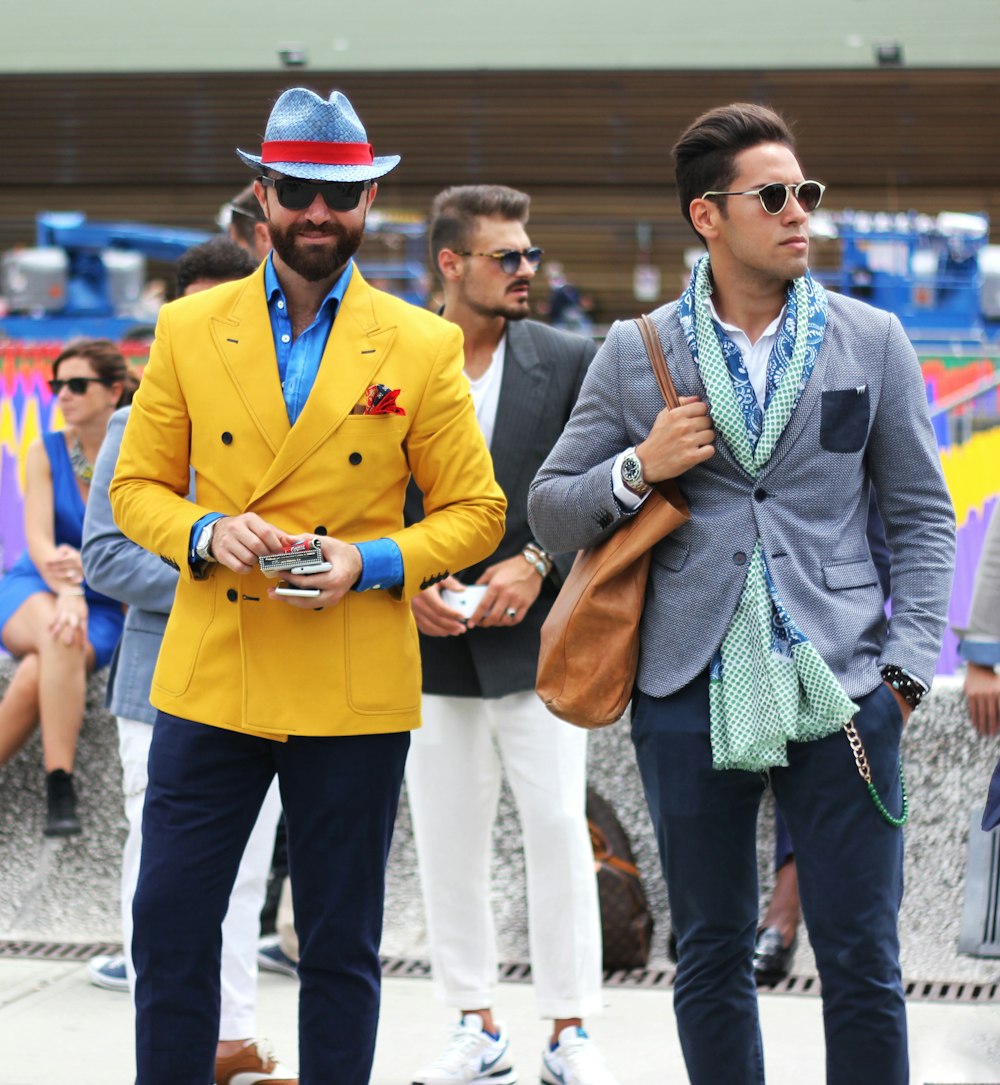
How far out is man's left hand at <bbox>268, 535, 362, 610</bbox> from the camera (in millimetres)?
2584

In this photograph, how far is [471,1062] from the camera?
11.8 feet

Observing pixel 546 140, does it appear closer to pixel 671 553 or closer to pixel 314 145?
pixel 314 145

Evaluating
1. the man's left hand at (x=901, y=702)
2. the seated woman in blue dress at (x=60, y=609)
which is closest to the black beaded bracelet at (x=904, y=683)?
the man's left hand at (x=901, y=702)

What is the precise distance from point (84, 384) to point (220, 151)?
87.0 feet

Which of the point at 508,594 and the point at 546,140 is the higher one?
the point at 546,140

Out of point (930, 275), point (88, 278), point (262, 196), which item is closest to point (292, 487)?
point (262, 196)

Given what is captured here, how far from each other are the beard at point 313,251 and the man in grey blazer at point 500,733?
100 centimetres

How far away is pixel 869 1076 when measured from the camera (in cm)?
254

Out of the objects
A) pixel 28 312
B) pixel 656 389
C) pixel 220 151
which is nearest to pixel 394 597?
pixel 656 389

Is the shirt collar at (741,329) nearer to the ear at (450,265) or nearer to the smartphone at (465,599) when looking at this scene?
the smartphone at (465,599)

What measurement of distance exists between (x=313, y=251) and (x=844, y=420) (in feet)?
3.10

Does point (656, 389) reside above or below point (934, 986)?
above

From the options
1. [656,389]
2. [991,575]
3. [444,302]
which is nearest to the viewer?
[656,389]

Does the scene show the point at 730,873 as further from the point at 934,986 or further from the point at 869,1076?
→ the point at 934,986
